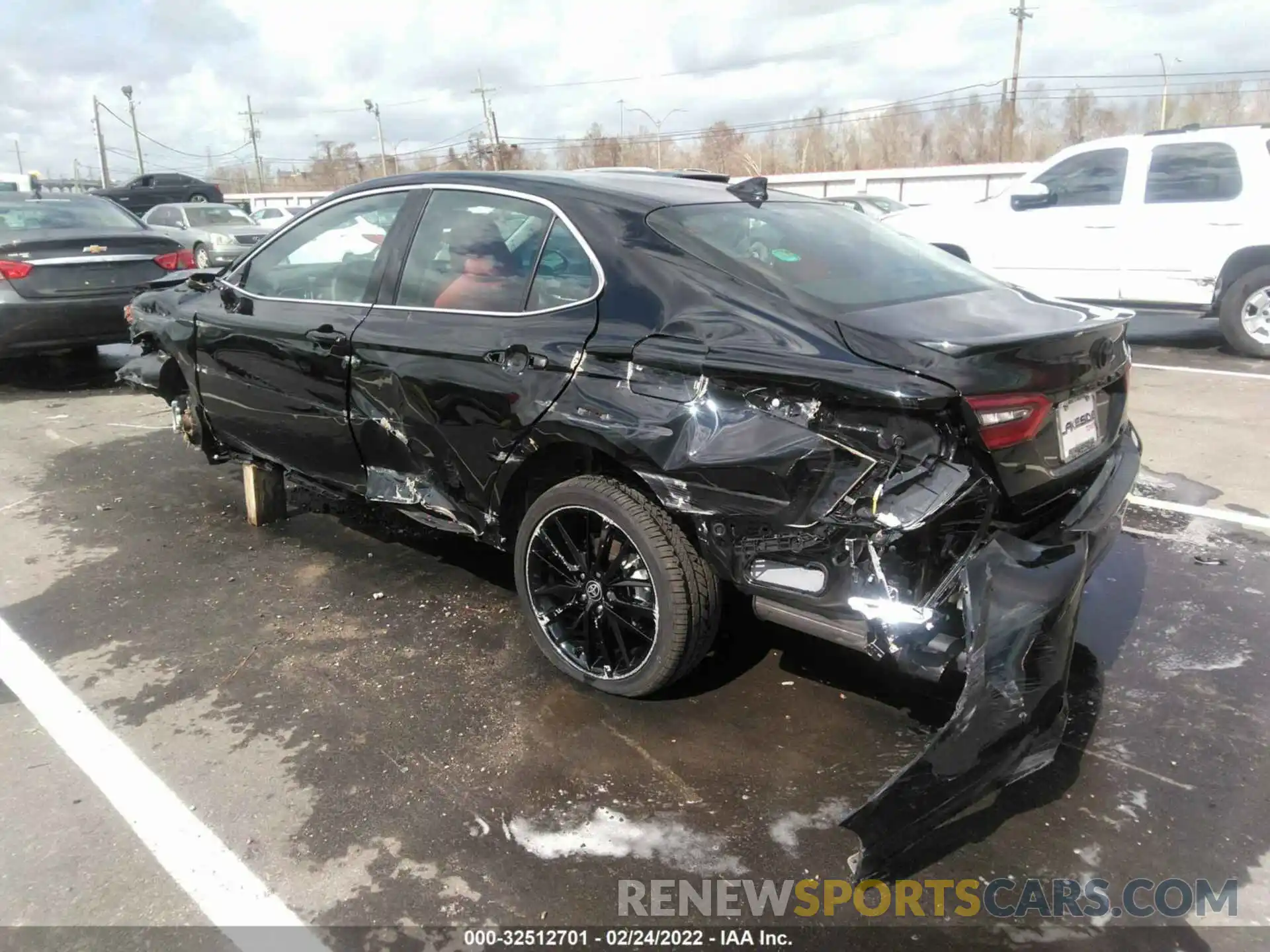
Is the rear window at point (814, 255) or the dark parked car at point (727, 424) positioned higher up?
the rear window at point (814, 255)

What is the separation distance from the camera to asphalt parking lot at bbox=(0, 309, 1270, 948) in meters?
2.47

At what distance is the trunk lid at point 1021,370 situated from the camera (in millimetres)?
2479

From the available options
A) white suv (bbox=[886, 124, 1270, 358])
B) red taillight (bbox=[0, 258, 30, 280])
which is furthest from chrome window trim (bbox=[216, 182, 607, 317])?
white suv (bbox=[886, 124, 1270, 358])

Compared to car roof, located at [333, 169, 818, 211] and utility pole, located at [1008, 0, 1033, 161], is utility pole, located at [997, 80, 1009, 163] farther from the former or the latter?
car roof, located at [333, 169, 818, 211]

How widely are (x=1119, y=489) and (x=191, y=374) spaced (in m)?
4.30

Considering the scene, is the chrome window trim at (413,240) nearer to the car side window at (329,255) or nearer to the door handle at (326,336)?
the car side window at (329,255)

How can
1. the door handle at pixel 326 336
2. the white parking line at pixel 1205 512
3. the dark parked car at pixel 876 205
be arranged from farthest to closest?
1. the dark parked car at pixel 876 205
2. the white parking line at pixel 1205 512
3. the door handle at pixel 326 336

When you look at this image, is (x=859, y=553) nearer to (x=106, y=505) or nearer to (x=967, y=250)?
(x=106, y=505)

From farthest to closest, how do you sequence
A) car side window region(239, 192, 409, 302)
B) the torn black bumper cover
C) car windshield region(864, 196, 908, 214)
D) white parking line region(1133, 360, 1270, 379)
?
car windshield region(864, 196, 908, 214)
white parking line region(1133, 360, 1270, 379)
car side window region(239, 192, 409, 302)
the torn black bumper cover

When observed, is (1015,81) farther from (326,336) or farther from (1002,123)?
(326,336)

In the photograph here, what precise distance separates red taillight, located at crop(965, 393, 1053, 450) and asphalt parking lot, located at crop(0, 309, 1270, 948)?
1058 millimetres

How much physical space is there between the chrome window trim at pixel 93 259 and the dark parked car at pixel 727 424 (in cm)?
482

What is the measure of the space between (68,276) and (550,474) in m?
6.50

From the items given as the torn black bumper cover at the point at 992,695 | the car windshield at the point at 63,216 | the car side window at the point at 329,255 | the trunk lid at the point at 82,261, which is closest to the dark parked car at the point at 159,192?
the car windshield at the point at 63,216
